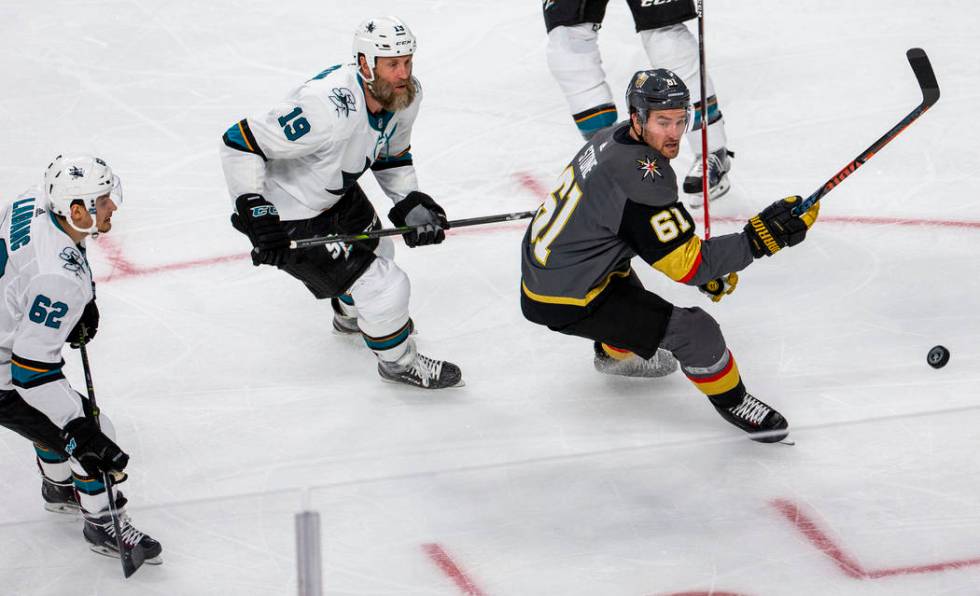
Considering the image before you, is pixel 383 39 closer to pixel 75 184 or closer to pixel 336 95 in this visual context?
pixel 336 95

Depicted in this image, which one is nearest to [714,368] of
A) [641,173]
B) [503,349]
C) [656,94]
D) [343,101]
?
[641,173]

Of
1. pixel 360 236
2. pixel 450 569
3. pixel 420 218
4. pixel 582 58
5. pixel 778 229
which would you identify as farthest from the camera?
pixel 582 58

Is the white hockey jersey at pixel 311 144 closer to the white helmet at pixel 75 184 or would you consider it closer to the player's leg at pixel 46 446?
the white helmet at pixel 75 184

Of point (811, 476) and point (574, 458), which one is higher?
point (574, 458)

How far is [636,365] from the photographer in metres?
3.43

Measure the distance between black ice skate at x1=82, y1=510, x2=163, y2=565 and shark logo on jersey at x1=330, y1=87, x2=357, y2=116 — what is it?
3.86 feet

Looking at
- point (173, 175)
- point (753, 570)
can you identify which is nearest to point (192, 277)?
point (173, 175)

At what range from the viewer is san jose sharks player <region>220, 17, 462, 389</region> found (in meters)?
3.18

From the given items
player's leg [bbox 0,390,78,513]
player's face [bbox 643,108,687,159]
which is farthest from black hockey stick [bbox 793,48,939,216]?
player's leg [bbox 0,390,78,513]

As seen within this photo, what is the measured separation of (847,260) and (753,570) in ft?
6.41

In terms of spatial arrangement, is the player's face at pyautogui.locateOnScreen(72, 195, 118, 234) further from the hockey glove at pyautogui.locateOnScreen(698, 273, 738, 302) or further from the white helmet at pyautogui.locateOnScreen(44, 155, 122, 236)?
the hockey glove at pyautogui.locateOnScreen(698, 273, 738, 302)

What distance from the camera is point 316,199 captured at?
336cm

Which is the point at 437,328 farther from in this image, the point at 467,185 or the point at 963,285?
the point at 963,285

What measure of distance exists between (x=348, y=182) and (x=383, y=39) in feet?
1.39
